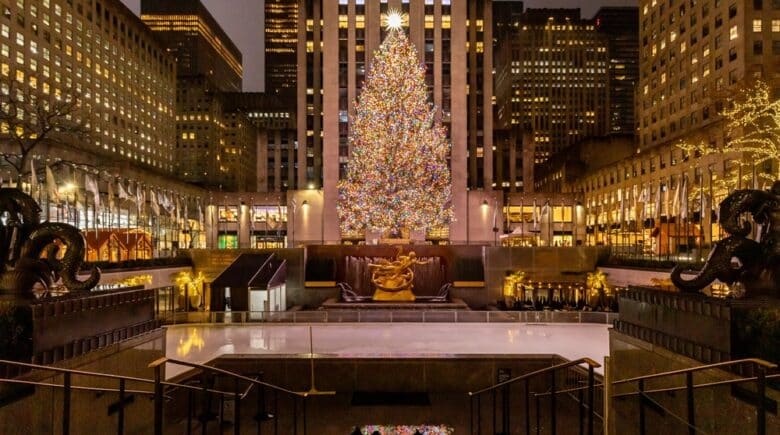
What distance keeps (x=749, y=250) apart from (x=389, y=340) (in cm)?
1202

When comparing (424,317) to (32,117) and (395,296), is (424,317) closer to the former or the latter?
(395,296)

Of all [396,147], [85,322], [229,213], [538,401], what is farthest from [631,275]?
[229,213]

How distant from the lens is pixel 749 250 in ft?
30.0

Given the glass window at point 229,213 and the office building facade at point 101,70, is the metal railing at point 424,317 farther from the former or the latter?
the office building facade at point 101,70

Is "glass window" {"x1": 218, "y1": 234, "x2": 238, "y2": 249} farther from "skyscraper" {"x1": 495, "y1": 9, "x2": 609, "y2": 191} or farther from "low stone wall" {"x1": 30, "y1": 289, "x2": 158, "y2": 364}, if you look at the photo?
"skyscraper" {"x1": 495, "y1": 9, "x2": 609, "y2": 191}

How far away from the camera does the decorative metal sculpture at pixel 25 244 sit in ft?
32.0

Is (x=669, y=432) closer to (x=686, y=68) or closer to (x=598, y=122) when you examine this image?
(x=686, y=68)

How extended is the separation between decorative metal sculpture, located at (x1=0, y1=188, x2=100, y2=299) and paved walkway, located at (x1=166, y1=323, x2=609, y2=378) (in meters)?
4.45

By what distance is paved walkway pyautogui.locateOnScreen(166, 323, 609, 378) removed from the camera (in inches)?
646

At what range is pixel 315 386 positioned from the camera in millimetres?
15086

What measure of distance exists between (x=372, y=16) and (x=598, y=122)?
5107 inches

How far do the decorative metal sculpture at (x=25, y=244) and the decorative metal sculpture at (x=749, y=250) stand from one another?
10.6m

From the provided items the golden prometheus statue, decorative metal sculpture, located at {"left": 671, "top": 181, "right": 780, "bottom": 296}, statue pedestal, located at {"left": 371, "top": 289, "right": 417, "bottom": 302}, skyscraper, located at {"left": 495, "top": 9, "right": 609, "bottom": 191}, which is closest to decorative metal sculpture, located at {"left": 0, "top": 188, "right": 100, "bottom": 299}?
decorative metal sculpture, located at {"left": 671, "top": 181, "right": 780, "bottom": 296}

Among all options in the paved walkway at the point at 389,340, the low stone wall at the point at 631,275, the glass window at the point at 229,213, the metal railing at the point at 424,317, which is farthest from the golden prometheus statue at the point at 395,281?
the glass window at the point at 229,213
